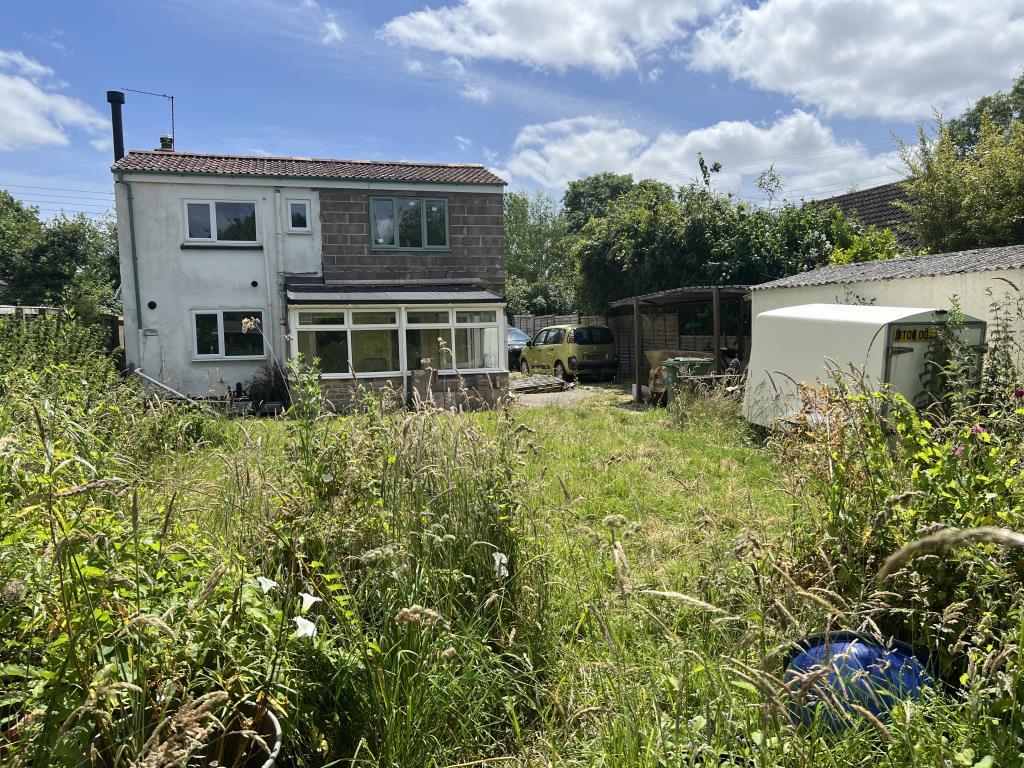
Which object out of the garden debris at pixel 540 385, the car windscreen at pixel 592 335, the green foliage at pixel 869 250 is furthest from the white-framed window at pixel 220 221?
the green foliage at pixel 869 250

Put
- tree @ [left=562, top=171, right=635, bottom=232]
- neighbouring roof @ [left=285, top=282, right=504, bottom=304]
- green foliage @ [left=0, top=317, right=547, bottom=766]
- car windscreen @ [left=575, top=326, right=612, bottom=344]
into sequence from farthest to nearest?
tree @ [left=562, top=171, right=635, bottom=232] < car windscreen @ [left=575, top=326, right=612, bottom=344] < neighbouring roof @ [left=285, top=282, right=504, bottom=304] < green foliage @ [left=0, top=317, right=547, bottom=766]

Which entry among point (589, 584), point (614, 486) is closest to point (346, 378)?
point (614, 486)

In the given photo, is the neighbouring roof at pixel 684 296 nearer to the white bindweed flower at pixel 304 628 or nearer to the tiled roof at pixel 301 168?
the tiled roof at pixel 301 168

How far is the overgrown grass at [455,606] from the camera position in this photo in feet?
6.03

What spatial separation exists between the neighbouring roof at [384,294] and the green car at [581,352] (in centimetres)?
394

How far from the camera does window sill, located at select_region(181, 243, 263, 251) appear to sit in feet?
53.3

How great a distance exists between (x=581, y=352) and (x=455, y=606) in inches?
693

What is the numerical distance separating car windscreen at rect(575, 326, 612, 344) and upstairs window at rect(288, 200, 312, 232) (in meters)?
8.33

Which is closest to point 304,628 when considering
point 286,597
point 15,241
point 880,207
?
point 286,597

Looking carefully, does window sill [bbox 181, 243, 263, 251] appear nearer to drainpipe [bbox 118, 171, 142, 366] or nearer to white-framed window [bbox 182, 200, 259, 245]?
white-framed window [bbox 182, 200, 259, 245]

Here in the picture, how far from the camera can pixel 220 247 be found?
54.0 ft

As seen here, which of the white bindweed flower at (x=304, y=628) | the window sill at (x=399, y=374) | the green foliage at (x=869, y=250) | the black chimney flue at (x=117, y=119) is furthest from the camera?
the black chimney flue at (x=117, y=119)

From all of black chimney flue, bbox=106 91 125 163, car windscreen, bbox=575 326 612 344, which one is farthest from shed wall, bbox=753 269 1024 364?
black chimney flue, bbox=106 91 125 163

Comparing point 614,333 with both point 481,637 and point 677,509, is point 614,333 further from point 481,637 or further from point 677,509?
point 481,637
